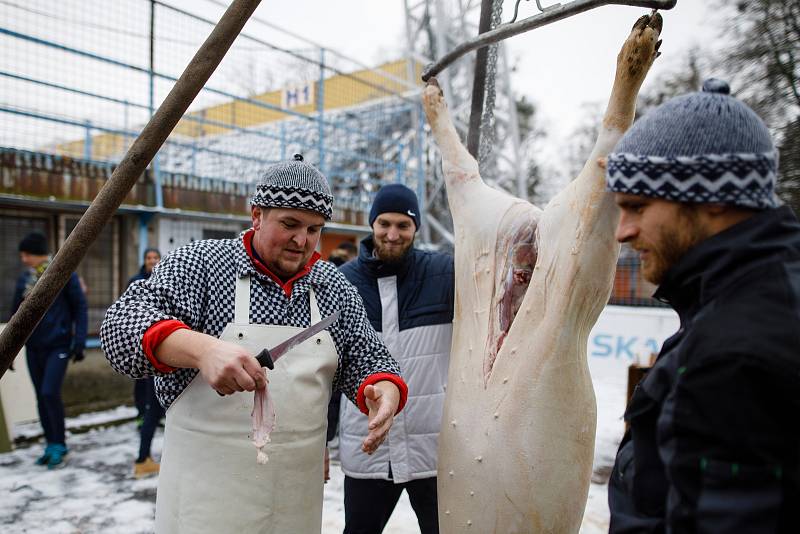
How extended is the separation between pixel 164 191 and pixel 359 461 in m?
5.28

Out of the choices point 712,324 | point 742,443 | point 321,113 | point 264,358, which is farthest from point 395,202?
point 321,113

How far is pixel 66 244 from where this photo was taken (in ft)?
4.96

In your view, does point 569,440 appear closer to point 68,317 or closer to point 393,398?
point 393,398

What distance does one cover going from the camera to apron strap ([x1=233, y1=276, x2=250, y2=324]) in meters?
1.74

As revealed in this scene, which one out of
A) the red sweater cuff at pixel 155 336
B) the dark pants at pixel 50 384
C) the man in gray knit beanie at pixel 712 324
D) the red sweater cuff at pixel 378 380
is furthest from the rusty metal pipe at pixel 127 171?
the dark pants at pixel 50 384

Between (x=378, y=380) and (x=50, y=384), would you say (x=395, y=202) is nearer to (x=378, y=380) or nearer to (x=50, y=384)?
(x=378, y=380)

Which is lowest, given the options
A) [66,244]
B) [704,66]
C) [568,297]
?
[568,297]

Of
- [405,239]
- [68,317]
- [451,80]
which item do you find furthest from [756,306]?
[451,80]

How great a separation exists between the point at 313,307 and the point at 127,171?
67cm

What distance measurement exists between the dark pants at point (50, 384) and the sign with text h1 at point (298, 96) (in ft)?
19.9

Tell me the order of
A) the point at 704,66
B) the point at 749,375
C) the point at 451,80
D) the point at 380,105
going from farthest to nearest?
the point at 451,80 < the point at 380,105 < the point at 704,66 < the point at 749,375

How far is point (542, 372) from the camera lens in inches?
67.0

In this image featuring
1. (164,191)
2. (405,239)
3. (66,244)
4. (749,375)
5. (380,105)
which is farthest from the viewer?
(380,105)

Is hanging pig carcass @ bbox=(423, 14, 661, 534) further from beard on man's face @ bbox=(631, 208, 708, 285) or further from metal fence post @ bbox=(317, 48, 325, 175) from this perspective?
metal fence post @ bbox=(317, 48, 325, 175)
